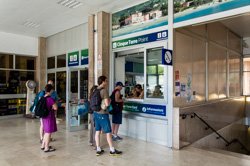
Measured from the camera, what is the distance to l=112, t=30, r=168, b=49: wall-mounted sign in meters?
4.67

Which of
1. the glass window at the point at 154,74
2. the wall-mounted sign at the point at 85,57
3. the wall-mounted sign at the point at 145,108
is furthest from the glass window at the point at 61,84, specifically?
the glass window at the point at 154,74

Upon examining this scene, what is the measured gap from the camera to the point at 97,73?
19.2 ft

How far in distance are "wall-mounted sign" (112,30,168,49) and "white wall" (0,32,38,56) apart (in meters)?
5.08

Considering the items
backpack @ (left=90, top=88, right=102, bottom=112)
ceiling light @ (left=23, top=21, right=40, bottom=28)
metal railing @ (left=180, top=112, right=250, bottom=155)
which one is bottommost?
metal railing @ (left=180, top=112, right=250, bottom=155)

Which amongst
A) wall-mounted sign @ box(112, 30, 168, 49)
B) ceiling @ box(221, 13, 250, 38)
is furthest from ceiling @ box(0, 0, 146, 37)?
ceiling @ box(221, 13, 250, 38)

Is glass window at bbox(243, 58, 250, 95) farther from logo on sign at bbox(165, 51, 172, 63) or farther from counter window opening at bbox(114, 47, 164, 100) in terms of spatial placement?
logo on sign at bbox(165, 51, 172, 63)

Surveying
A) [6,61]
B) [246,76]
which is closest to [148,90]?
[246,76]

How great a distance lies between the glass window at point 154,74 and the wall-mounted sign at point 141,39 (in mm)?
274

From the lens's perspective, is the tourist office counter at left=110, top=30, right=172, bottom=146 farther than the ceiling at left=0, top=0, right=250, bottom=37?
No

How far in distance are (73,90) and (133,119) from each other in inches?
116

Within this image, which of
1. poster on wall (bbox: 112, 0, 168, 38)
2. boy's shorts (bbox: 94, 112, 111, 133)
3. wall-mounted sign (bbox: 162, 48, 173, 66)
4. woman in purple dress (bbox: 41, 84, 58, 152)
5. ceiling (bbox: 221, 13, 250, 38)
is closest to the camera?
boy's shorts (bbox: 94, 112, 111, 133)

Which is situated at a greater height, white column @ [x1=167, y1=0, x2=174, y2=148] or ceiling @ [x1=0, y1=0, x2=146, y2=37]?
ceiling @ [x1=0, y1=0, x2=146, y2=37]

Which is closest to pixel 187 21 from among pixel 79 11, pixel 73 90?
pixel 79 11

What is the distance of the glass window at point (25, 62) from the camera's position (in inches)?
348
